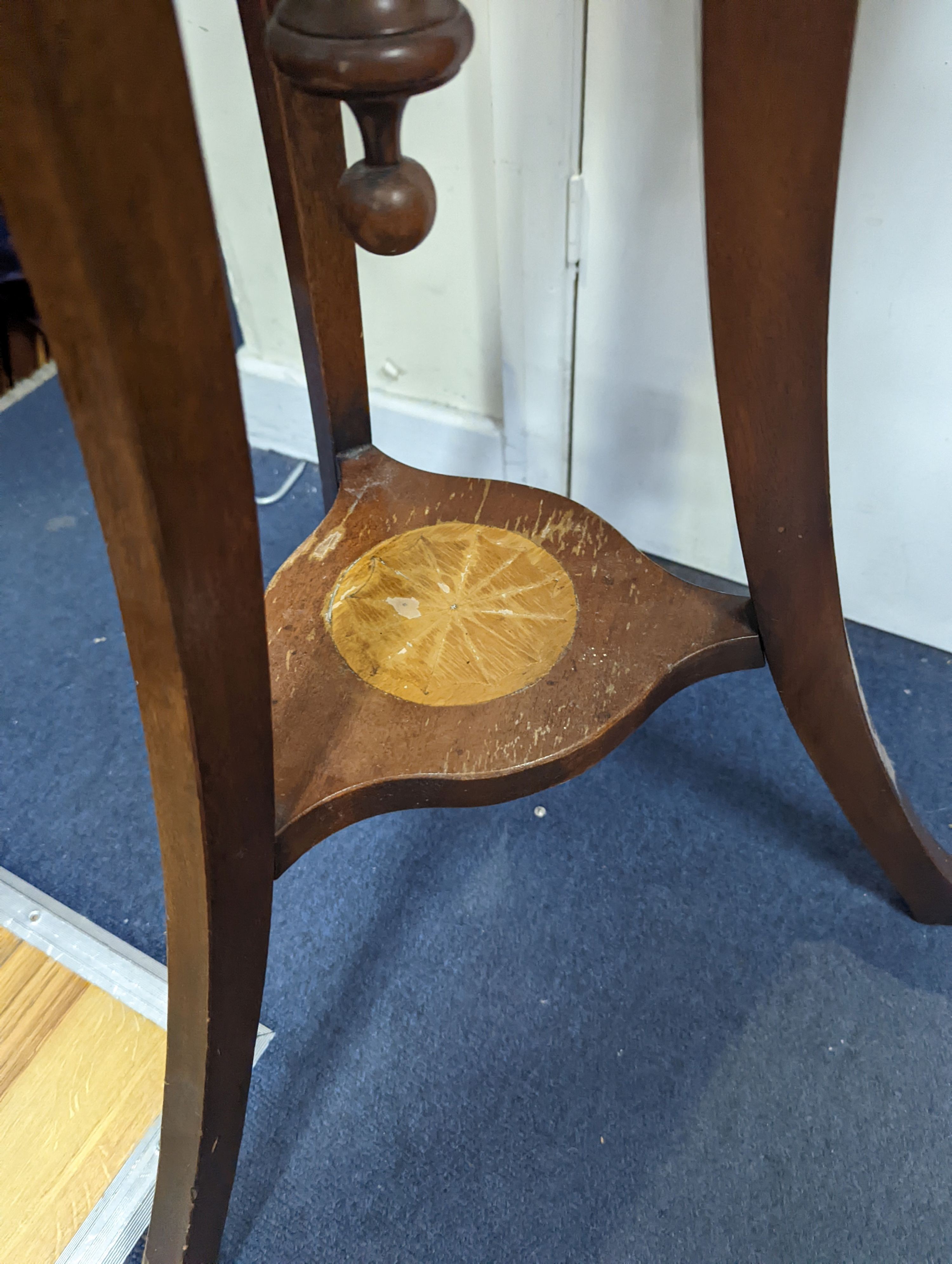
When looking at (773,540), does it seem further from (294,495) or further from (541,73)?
(294,495)

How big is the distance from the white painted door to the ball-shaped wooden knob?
1.37 ft

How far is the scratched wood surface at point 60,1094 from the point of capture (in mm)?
709

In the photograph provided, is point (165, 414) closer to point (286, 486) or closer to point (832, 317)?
point (832, 317)

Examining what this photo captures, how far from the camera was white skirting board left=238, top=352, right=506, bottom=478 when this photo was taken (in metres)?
1.12

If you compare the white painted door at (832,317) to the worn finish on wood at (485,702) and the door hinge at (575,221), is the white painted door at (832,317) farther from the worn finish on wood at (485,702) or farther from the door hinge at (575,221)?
the worn finish on wood at (485,702)

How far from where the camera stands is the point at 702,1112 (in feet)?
2.43

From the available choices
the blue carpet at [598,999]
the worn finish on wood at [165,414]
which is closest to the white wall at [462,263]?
the blue carpet at [598,999]

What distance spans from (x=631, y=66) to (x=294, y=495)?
678 millimetres

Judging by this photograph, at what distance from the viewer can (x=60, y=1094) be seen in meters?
0.77

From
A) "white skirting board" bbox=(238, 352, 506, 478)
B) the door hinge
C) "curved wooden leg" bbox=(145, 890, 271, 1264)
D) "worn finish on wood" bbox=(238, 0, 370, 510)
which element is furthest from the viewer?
"white skirting board" bbox=(238, 352, 506, 478)

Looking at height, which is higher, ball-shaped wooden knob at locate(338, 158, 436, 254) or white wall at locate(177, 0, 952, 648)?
ball-shaped wooden knob at locate(338, 158, 436, 254)

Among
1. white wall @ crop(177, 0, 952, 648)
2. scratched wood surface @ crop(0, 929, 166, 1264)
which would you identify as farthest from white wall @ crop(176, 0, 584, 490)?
scratched wood surface @ crop(0, 929, 166, 1264)

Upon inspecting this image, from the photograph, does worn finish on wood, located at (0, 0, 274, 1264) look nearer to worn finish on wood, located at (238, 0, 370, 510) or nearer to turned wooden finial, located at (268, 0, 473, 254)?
turned wooden finial, located at (268, 0, 473, 254)

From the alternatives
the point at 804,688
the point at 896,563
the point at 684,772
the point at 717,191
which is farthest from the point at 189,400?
the point at 896,563
